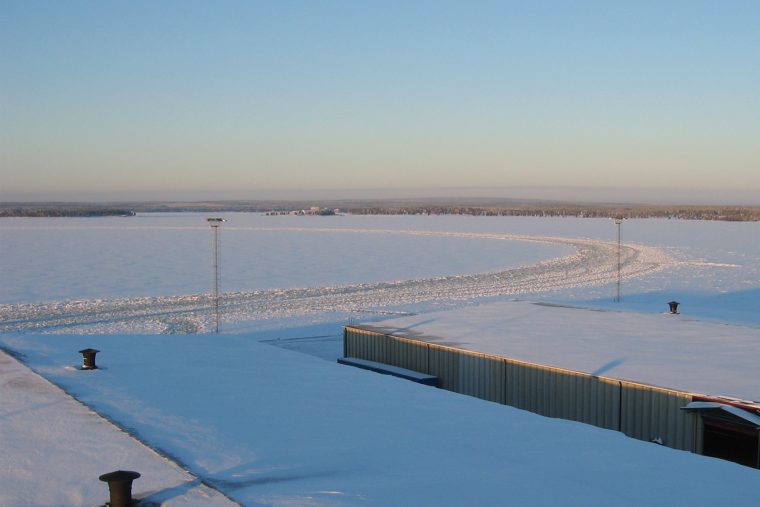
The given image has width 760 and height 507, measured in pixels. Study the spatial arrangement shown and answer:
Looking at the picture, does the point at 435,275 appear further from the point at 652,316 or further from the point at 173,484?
the point at 173,484

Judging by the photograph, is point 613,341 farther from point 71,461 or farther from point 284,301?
point 284,301

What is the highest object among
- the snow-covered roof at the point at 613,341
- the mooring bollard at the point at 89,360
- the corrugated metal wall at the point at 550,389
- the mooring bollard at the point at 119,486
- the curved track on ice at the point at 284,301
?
the mooring bollard at the point at 119,486

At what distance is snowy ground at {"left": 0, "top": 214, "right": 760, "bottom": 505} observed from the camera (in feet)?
20.1

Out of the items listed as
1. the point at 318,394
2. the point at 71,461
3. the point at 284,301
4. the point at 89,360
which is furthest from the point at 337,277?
the point at 71,461

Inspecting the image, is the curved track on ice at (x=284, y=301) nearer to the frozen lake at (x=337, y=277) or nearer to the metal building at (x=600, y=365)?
the frozen lake at (x=337, y=277)

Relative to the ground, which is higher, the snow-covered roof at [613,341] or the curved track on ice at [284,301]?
the snow-covered roof at [613,341]

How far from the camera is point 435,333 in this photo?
14156 mm

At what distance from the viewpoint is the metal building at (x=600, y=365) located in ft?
30.0

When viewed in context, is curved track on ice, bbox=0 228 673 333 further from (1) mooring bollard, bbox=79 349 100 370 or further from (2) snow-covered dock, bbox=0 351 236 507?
(2) snow-covered dock, bbox=0 351 236 507

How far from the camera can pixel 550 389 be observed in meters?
11.1

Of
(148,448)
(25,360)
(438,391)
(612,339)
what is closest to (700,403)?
(438,391)

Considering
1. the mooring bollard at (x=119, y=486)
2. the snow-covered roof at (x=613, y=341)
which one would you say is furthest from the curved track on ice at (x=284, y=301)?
the mooring bollard at (x=119, y=486)

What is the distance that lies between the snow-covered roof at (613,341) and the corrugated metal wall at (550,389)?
0.19 meters

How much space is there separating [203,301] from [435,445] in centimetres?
1760
